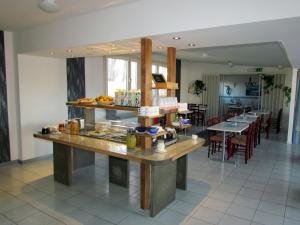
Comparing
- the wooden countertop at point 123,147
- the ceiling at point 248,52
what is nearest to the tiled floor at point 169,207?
the wooden countertop at point 123,147

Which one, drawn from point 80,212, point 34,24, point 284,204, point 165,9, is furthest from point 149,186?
point 34,24

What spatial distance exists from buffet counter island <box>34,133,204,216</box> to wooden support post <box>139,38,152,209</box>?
A: 53 mm

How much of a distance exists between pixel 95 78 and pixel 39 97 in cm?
151

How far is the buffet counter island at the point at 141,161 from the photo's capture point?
291 cm

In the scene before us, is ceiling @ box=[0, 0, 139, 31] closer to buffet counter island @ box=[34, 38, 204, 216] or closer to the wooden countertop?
buffet counter island @ box=[34, 38, 204, 216]

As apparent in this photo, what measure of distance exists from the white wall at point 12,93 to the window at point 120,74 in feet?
7.77

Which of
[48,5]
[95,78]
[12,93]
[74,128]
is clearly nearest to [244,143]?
[74,128]

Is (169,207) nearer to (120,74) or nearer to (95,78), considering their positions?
(95,78)

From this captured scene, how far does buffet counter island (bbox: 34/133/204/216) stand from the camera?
9.56 feet

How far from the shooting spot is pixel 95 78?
6.00 metres

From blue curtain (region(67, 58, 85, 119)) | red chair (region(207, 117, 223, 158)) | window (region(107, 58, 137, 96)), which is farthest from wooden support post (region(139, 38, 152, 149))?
window (region(107, 58, 137, 96))

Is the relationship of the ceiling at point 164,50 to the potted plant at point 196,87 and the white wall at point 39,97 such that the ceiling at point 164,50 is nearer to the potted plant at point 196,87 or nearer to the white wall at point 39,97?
the white wall at point 39,97

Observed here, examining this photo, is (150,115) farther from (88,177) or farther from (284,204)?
(284,204)

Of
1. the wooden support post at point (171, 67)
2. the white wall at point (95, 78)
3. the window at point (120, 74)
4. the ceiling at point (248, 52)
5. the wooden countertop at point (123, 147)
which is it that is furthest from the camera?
the window at point (120, 74)
